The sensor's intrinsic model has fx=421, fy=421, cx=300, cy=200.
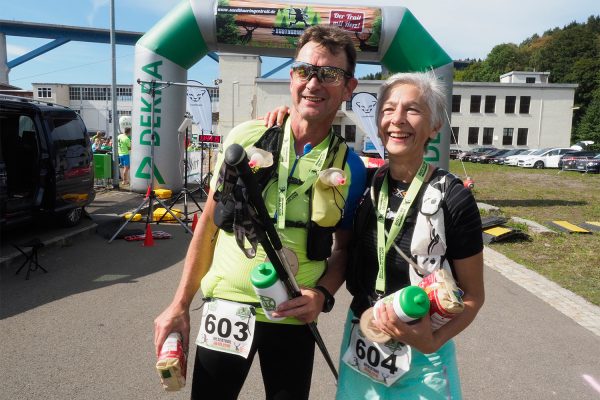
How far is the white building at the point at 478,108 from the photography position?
147ft

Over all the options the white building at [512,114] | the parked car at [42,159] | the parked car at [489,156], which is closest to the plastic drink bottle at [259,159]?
the parked car at [42,159]

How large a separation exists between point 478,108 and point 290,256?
166ft

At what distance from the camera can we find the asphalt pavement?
125 inches

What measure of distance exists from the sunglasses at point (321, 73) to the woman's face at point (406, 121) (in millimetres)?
241

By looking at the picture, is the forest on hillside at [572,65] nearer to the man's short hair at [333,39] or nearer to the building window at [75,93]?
the man's short hair at [333,39]

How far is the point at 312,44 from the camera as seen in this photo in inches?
70.4

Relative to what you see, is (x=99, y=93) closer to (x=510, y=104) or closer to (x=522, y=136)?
(x=510, y=104)

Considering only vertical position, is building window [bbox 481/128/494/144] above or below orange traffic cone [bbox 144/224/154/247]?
above

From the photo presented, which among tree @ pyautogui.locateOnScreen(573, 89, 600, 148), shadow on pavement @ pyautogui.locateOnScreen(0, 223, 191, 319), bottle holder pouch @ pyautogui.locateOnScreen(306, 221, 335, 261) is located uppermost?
tree @ pyautogui.locateOnScreen(573, 89, 600, 148)

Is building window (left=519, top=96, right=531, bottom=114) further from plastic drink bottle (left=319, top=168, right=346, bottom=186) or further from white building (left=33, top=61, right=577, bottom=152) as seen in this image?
plastic drink bottle (left=319, top=168, right=346, bottom=186)

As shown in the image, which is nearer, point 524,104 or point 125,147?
point 125,147

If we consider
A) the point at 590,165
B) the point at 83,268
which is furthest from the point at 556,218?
the point at 590,165

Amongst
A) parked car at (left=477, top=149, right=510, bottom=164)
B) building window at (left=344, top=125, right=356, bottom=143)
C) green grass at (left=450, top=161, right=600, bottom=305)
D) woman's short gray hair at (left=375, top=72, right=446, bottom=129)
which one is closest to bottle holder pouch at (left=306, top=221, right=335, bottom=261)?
woman's short gray hair at (left=375, top=72, right=446, bottom=129)

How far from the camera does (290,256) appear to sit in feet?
5.34
